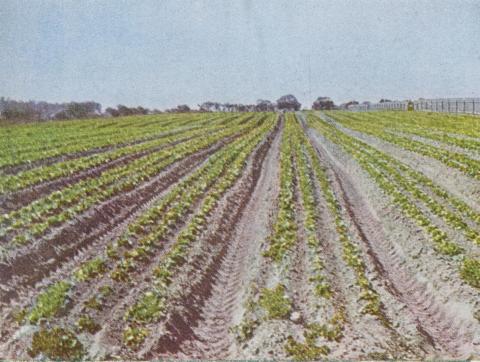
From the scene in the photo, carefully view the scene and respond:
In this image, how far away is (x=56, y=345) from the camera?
15.4 ft

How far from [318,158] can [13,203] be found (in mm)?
10566

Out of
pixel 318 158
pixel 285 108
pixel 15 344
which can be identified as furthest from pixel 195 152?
pixel 285 108

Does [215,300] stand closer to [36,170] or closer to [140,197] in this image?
[140,197]

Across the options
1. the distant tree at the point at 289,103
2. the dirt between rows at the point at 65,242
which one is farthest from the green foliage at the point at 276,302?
the distant tree at the point at 289,103

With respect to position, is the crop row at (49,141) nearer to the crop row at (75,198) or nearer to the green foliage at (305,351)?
the crop row at (75,198)

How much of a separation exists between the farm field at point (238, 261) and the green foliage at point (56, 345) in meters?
0.01

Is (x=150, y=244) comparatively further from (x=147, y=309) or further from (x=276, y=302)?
(x=276, y=302)

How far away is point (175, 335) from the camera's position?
5.07 meters

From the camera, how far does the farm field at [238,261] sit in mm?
4922

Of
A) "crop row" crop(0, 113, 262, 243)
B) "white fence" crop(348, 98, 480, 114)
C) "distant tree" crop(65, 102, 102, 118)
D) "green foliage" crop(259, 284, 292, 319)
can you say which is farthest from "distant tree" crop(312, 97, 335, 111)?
"green foliage" crop(259, 284, 292, 319)

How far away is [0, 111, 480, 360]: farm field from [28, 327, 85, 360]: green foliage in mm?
14

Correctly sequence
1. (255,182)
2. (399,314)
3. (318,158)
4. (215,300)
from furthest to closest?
(318,158)
(255,182)
(215,300)
(399,314)

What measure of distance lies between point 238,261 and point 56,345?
3.25m

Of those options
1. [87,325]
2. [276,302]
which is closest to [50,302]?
[87,325]
